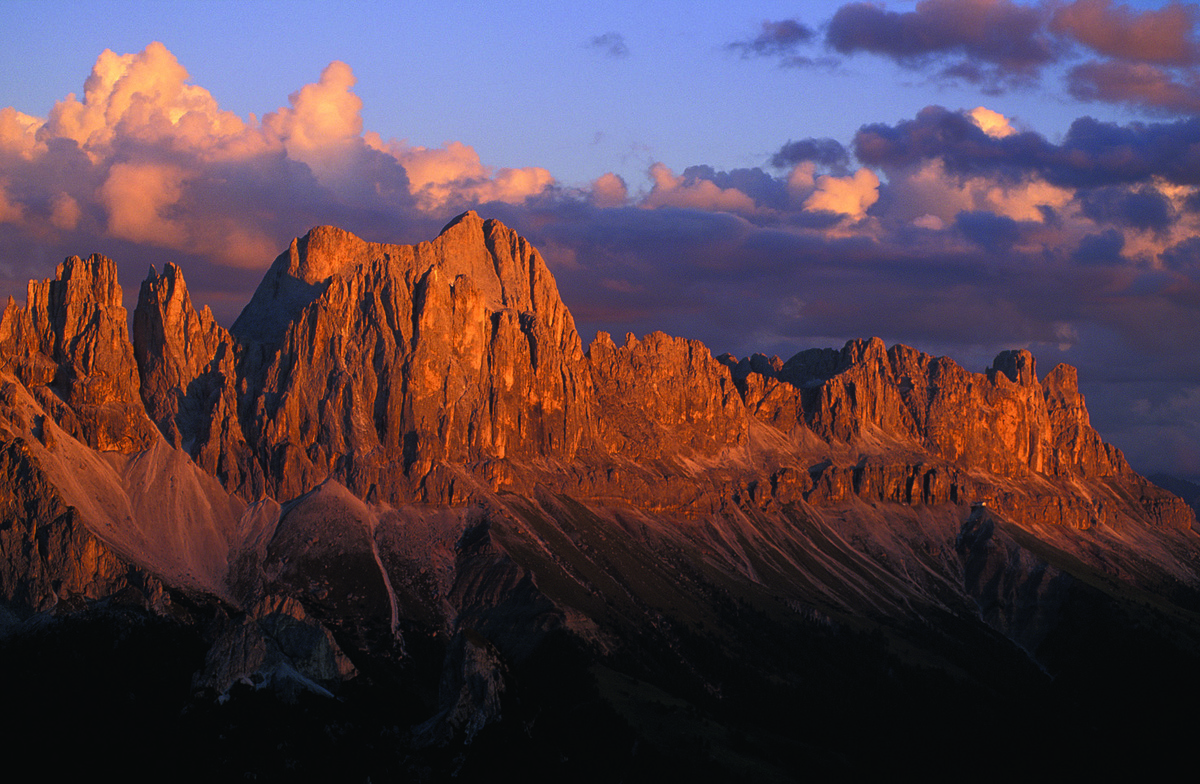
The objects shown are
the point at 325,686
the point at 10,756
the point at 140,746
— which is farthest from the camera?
the point at 325,686

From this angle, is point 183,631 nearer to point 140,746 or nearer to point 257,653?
point 257,653

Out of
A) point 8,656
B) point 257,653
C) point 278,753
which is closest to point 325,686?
point 257,653

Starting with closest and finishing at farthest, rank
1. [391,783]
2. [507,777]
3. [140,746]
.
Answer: [140,746]
[391,783]
[507,777]

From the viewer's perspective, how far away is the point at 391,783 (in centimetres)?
14425

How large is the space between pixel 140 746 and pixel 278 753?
1499 centimetres

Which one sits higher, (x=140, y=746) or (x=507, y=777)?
(x=140, y=746)

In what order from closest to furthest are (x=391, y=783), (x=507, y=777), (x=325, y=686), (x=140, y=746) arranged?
(x=140, y=746)
(x=391, y=783)
(x=507, y=777)
(x=325, y=686)

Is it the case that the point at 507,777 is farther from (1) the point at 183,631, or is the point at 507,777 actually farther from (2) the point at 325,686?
(1) the point at 183,631

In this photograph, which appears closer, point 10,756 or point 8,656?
point 10,756

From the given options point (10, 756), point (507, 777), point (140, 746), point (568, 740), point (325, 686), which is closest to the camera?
point (10, 756)

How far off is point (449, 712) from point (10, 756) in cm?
5436

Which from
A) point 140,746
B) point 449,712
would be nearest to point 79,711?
point 140,746

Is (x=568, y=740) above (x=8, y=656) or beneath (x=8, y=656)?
beneath

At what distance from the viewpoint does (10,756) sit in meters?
123
